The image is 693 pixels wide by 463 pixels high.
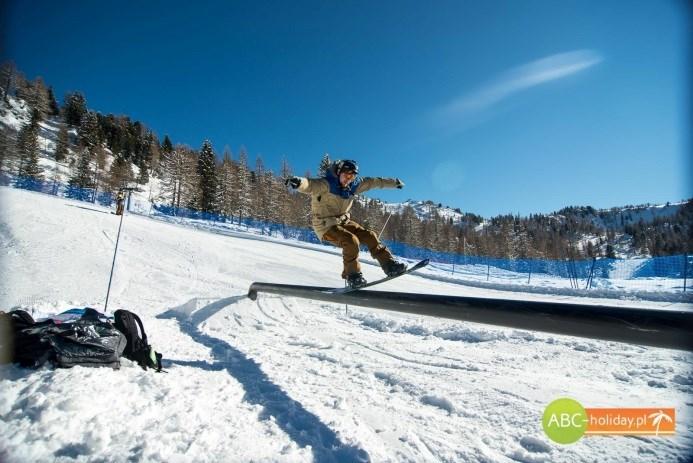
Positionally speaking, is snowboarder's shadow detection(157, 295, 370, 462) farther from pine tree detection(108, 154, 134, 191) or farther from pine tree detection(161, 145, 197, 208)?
pine tree detection(108, 154, 134, 191)

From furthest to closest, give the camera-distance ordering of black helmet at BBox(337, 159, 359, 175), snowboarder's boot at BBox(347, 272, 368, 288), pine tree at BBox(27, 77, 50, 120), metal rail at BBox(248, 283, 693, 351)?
pine tree at BBox(27, 77, 50, 120)
black helmet at BBox(337, 159, 359, 175)
snowboarder's boot at BBox(347, 272, 368, 288)
metal rail at BBox(248, 283, 693, 351)

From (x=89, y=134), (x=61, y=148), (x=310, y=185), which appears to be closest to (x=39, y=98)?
(x=89, y=134)

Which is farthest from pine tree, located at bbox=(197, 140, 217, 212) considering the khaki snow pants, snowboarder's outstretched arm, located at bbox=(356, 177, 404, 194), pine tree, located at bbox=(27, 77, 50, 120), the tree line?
the khaki snow pants

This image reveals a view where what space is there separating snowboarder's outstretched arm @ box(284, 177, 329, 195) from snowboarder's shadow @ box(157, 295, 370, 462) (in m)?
2.55

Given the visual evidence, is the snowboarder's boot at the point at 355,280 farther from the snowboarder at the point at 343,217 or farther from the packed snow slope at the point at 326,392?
the packed snow slope at the point at 326,392

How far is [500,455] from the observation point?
2076mm

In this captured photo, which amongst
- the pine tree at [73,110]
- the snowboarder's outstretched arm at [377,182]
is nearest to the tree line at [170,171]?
the pine tree at [73,110]

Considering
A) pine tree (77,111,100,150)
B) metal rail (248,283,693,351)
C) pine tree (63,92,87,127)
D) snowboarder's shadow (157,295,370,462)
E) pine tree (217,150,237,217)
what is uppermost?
pine tree (63,92,87,127)

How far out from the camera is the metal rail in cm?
183

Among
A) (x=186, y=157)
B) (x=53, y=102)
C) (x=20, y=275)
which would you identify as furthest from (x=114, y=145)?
(x=20, y=275)

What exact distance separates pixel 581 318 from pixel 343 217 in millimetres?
4108

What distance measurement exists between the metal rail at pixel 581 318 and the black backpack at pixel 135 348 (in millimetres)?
2825

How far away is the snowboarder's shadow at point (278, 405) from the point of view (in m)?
2.12

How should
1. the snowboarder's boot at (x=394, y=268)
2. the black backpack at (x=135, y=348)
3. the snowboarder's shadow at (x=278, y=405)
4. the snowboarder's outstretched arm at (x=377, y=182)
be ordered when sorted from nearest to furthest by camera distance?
the snowboarder's shadow at (x=278, y=405)
the black backpack at (x=135, y=348)
the snowboarder's boot at (x=394, y=268)
the snowboarder's outstretched arm at (x=377, y=182)
